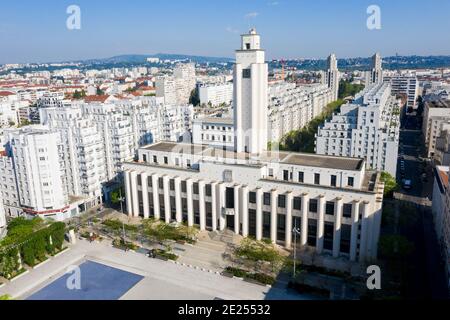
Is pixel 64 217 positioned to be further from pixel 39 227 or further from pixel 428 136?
pixel 428 136

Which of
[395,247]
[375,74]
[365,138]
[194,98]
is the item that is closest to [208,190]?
[395,247]

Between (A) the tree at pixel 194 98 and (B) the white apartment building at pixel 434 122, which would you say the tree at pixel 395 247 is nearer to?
(B) the white apartment building at pixel 434 122

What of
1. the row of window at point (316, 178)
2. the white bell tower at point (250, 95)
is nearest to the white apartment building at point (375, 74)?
the white bell tower at point (250, 95)

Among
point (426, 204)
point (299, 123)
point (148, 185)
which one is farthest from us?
point (299, 123)

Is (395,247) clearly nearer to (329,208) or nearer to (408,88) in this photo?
(329,208)

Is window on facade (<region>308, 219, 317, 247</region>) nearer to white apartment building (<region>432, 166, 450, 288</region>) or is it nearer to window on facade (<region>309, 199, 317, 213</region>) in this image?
window on facade (<region>309, 199, 317, 213</region>)
